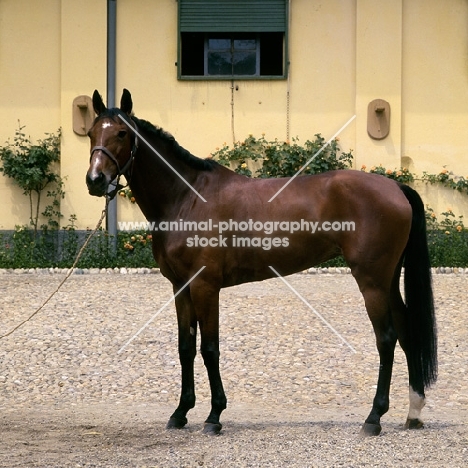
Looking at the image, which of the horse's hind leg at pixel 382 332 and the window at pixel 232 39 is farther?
the window at pixel 232 39

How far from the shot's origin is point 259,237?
18.4ft

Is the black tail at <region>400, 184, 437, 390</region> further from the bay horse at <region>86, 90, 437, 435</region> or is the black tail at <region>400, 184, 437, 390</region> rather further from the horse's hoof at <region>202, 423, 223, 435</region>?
the horse's hoof at <region>202, 423, 223, 435</region>

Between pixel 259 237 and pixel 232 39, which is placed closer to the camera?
pixel 259 237

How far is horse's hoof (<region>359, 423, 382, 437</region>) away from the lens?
534cm

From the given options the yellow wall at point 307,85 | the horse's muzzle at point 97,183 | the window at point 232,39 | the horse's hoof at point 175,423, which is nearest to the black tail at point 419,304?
the horse's hoof at point 175,423

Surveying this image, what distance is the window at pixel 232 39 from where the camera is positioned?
14203 millimetres

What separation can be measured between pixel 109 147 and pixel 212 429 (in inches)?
73.5

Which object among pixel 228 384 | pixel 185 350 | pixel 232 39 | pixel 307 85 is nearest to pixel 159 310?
pixel 228 384

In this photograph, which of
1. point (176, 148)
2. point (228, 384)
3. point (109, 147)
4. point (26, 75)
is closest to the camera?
point (109, 147)

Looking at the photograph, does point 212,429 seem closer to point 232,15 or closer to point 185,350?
point 185,350

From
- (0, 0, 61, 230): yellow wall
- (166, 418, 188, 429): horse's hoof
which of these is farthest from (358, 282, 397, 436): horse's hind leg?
(0, 0, 61, 230): yellow wall

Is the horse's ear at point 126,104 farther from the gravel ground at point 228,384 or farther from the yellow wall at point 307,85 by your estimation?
the yellow wall at point 307,85

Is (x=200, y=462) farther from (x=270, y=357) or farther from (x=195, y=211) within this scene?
(x=270, y=357)

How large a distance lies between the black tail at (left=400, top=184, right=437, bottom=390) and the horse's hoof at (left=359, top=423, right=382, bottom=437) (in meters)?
0.46
